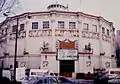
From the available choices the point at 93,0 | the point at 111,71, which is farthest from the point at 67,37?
the point at 93,0

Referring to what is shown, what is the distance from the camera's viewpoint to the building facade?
12.4 m

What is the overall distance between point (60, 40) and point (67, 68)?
4.65ft

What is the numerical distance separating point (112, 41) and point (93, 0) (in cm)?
610

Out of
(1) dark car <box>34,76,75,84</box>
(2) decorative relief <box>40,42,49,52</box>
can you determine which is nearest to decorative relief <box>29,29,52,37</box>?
(2) decorative relief <box>40,42,49,52</box>

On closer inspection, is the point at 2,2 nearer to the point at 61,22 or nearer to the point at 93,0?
the point at 93,0

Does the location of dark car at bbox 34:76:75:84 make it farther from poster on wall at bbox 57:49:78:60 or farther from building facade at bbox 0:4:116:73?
building facade at bbox 0:4:116:73

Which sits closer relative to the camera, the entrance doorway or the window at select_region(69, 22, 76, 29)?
the entrance doorway

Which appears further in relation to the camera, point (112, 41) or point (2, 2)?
point (112, 41)

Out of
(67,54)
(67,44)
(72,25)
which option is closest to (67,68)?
(67,44)

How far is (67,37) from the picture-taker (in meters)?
13.0

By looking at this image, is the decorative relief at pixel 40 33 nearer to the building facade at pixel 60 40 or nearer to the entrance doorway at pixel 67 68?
the building facade at pixel 60 40

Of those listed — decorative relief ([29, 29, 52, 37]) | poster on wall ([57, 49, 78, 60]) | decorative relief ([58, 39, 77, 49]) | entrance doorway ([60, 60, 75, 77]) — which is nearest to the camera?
poster on wall ([57, 49, 78, 60])

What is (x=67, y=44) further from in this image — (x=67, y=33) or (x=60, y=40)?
(x=67, y=33)

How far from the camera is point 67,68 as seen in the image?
12281 mm
